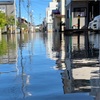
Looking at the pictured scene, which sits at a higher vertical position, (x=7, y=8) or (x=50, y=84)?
(x=7, y=8)

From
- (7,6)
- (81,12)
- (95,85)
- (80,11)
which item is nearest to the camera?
(95,85)

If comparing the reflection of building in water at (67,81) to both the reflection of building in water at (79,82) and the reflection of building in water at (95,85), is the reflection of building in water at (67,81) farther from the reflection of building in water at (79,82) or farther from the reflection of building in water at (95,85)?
the reflection of building in water at (95,85)

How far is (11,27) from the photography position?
319 feet

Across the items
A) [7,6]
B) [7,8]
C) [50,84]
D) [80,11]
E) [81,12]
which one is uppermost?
[7,6]

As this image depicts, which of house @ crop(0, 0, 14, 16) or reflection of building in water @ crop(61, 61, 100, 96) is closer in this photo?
reflection of building in water @ crop(61, 61, 100, 96)

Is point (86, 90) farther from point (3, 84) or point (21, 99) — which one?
point (3, 84)

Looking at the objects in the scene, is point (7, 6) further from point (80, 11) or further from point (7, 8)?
point (80, 11)

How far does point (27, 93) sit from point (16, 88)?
62 centimetres

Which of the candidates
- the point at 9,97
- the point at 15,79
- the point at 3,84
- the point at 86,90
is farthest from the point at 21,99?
the point at 15,79

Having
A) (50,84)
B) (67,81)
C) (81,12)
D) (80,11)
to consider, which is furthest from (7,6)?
(50,84)

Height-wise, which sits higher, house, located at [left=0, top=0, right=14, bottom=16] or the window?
house, located at [left=0, top=0, right=14, bottom=16]

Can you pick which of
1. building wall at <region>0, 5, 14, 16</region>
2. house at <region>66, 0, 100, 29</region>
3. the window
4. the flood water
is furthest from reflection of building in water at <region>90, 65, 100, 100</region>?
building wall at <region>0, 5, 14, 16</region>

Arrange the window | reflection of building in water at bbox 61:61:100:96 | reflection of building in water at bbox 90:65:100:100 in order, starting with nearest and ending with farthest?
1. reflection of building in water at bbox 90:65:100:100
2. reflection of building in water at bbox 61:61:100:96
3. the window

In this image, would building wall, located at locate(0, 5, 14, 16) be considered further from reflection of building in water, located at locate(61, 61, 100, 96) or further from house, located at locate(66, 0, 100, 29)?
reflection of building in water, located at locate(61, 61, 100, 96)
